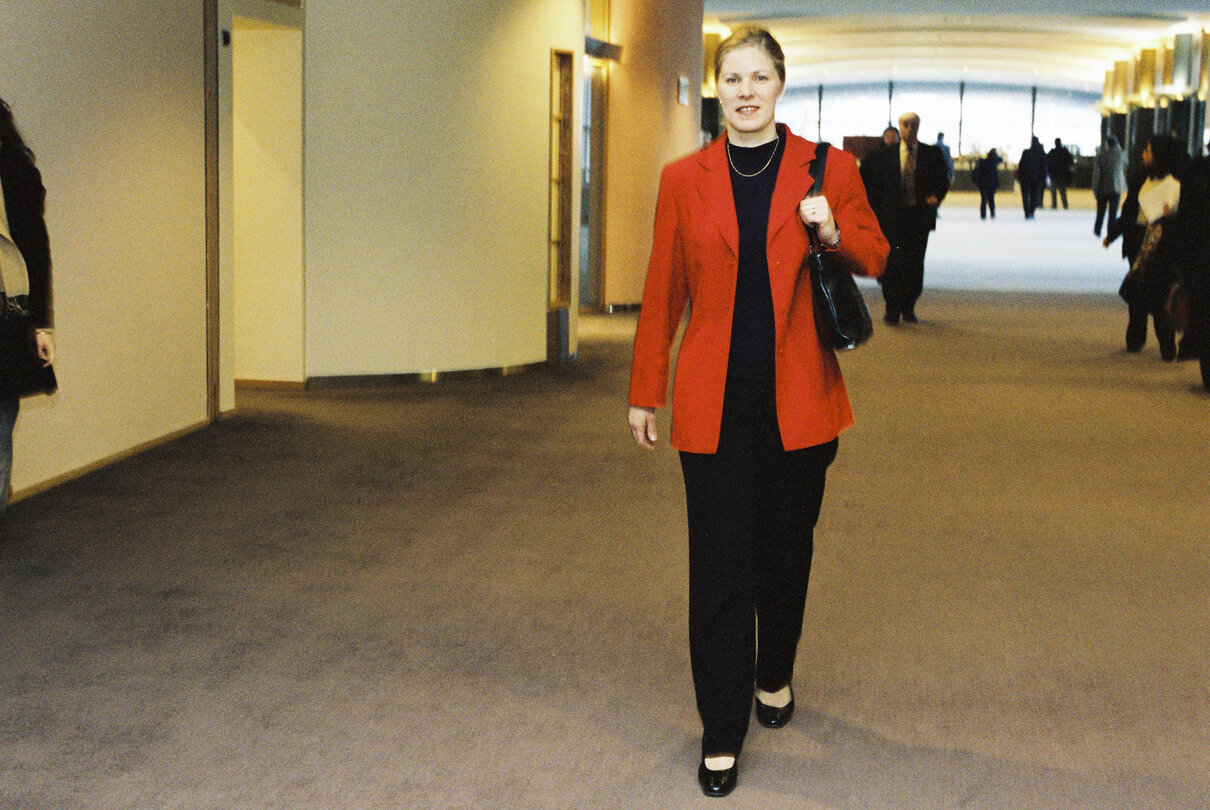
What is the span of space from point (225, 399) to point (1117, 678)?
5549 mm

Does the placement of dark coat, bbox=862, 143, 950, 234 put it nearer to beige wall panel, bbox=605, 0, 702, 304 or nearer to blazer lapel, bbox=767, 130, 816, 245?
beige wall panel, bbox=605, 0, 702, 304

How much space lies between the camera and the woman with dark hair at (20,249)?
488 cm

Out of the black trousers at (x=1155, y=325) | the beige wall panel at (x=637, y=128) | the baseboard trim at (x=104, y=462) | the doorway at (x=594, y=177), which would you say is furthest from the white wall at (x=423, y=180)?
the black trousers at (x=1155, y=325)

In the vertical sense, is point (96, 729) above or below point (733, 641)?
below

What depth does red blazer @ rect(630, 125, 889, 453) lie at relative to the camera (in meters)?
3.17

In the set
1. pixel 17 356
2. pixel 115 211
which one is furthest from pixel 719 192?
pixel 115 211

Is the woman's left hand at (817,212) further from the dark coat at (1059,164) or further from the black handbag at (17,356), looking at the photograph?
the dark coat at (1059,164)

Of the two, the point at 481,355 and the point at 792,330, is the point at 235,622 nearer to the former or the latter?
the point at 792,330

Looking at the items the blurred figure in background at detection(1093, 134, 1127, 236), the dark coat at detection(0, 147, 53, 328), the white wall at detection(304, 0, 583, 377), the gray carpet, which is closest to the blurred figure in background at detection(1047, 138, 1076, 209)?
the blurred figure in background at detection(1093, 134, 1127, 236)

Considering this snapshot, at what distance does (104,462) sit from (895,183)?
797 centimetres

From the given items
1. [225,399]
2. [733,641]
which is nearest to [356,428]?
[225,399]

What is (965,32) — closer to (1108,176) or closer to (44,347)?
(1108,176)

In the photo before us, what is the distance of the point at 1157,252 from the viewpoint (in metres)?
10.3

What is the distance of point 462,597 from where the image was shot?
4.73m
